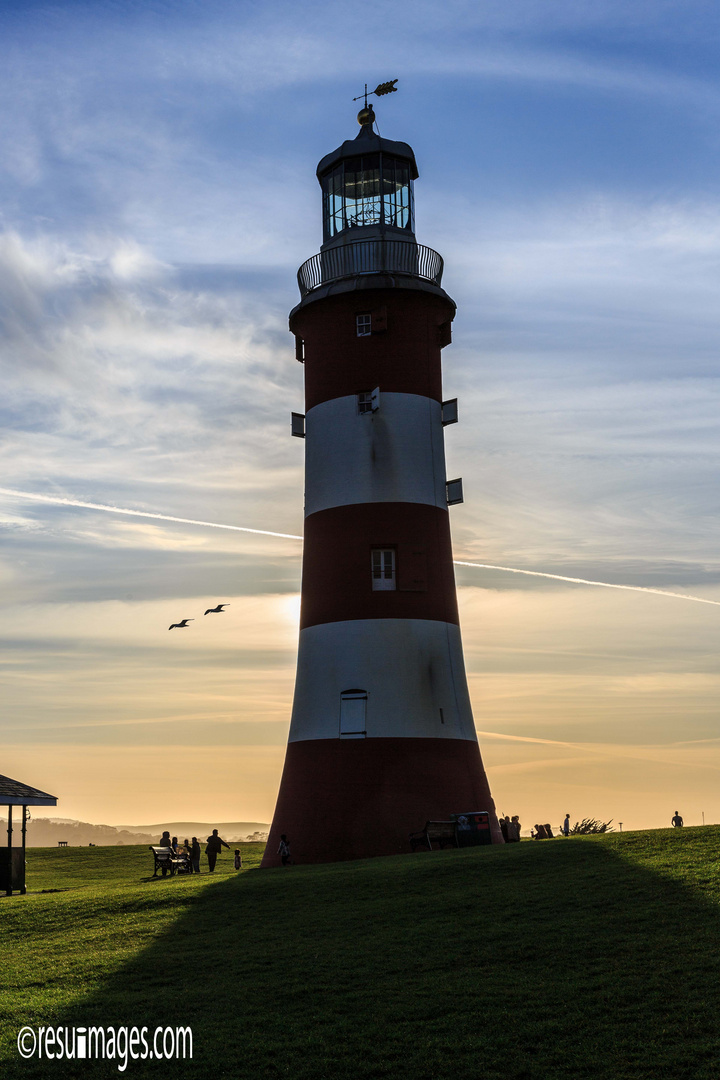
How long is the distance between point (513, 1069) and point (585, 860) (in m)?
9.17

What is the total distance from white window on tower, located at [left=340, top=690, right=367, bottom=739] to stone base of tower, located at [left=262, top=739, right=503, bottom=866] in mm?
195

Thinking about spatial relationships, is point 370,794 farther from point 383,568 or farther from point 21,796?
point 21,796

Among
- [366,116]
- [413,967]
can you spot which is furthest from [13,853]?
[366,116]

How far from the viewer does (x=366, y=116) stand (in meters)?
32.1

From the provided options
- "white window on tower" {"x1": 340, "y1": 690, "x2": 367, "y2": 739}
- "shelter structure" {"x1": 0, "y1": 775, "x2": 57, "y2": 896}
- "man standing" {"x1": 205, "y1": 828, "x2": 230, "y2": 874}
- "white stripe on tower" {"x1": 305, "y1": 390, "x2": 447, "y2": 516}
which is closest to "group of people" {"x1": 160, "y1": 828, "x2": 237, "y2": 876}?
"man standing" {"x1": 205, "y1": 828, "x2": 230, "y2": 874}

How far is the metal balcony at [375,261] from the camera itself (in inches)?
1191

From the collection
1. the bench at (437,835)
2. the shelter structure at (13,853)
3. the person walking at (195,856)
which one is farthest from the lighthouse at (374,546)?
the shelter structure at (13,853)

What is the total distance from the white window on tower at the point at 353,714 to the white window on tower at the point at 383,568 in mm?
2947

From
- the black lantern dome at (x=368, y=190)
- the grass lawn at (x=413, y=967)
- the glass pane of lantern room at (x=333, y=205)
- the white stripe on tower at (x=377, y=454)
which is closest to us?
the grass lawn at (x=413, y=967)

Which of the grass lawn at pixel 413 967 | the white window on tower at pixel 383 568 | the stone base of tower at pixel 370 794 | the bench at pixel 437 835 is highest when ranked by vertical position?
the white window on tower at pixel 383 568

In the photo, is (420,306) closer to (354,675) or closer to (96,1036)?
(354,675)

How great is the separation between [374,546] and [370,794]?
21.8ft

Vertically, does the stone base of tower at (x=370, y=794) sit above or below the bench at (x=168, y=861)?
above

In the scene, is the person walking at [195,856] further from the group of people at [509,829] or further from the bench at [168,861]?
the group of people at [509,829]
